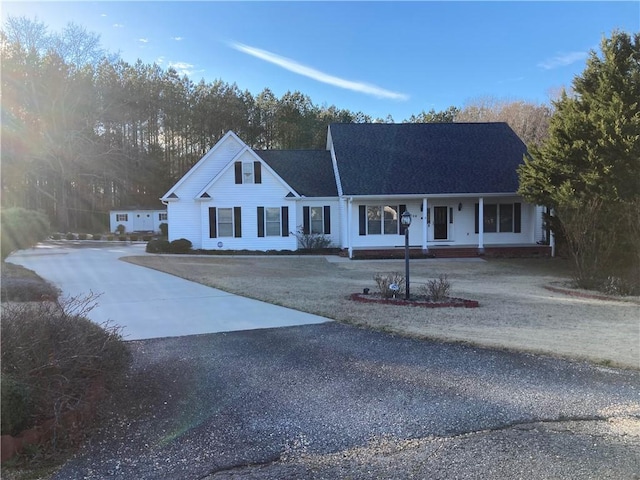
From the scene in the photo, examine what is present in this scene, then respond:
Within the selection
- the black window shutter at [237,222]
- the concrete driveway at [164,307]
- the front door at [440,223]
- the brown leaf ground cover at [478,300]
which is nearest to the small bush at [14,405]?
the concrete driveway at [164,307]

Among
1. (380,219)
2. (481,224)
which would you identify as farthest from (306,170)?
(481,224)

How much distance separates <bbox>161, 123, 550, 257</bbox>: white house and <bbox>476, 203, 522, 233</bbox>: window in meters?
0.05

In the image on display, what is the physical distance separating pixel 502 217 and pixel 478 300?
1335cm

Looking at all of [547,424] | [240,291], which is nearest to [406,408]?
[547,424]

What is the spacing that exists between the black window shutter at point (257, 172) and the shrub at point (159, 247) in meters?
5.22

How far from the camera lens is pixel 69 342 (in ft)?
13.4

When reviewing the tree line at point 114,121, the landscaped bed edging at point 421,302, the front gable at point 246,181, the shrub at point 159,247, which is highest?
the tree line at point 114,121

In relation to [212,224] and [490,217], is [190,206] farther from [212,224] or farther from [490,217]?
[490,217]

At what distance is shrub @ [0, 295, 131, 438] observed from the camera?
3.51m

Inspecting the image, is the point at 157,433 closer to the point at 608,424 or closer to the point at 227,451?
the point at 227,451

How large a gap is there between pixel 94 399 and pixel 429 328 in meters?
4.86

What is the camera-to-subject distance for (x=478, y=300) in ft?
33.7

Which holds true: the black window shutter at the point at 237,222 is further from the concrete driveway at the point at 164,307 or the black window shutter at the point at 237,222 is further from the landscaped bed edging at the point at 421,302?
the landscaped bed edging at the point at 421,302

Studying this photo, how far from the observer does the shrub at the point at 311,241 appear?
75.2 feet
